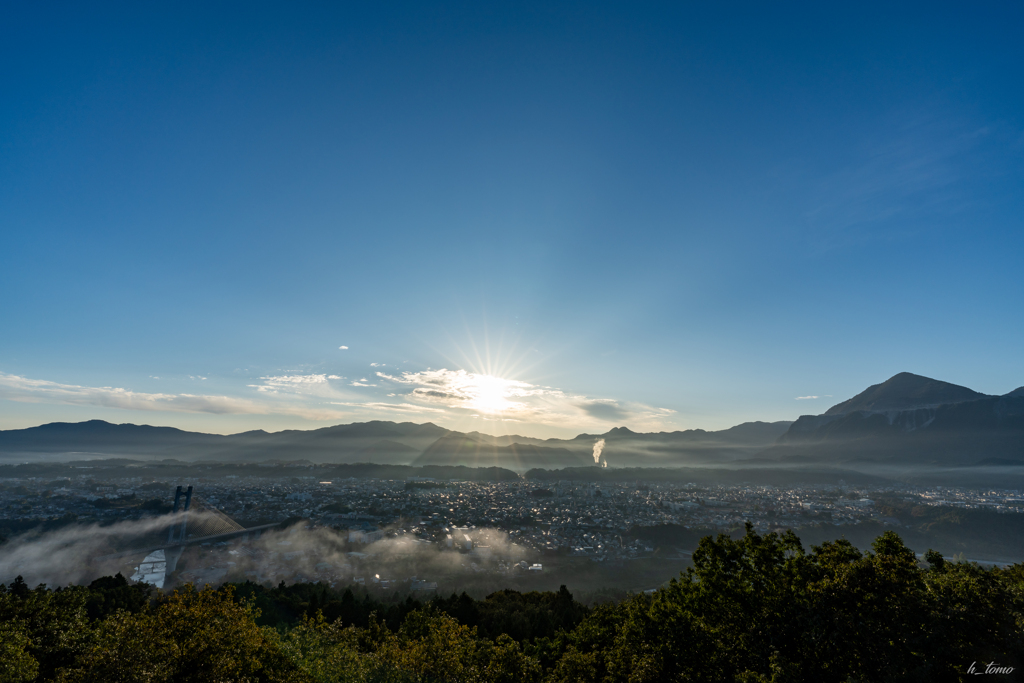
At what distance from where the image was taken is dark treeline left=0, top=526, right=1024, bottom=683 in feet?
49.6

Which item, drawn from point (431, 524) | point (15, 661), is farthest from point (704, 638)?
point (431, 524)

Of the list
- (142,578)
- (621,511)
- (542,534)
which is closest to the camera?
(142,578)

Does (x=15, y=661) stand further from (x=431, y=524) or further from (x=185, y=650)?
(x=431, y=524)

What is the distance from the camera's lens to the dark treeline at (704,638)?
15.1 meters

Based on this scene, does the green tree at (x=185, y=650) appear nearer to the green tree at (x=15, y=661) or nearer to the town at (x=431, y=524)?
the green tree at (x=15, y=661)

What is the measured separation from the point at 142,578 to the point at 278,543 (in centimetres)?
3008

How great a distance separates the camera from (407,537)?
113250mm

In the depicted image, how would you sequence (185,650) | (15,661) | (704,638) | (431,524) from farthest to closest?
(431,524)
(704,638)
(185,650)
(15,661)

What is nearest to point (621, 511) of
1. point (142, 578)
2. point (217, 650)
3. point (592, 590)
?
point (592, 590)

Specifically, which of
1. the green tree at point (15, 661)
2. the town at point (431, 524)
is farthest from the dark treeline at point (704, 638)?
the town at point (431, 524)

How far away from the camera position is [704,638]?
20297 mm

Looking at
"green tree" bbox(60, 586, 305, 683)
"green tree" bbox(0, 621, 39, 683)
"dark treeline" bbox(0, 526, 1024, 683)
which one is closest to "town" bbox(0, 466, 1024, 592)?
"green tree" bbox(60, 586, 305, 683)

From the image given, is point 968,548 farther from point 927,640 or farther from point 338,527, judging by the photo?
point 338,527

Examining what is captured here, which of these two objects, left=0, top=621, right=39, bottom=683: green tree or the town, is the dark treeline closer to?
left=0, top=621, right=39, bottom=683: green tree
